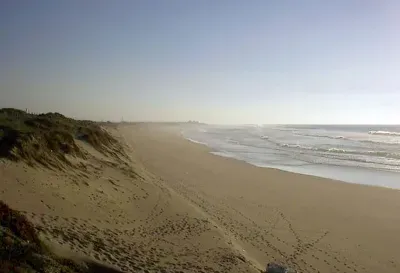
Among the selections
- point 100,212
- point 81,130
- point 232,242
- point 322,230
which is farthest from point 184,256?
point 81,130

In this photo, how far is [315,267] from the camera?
1039cm

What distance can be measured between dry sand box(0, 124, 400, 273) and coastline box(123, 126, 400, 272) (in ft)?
0.15

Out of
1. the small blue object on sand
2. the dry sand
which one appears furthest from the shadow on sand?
the small blue object on sand

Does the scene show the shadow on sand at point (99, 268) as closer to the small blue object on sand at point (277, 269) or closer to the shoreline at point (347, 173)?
the small blue object on sand at point (277, 269)

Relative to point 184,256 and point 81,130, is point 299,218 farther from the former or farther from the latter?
point 81,130

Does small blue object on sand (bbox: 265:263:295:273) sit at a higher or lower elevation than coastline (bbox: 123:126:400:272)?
higher

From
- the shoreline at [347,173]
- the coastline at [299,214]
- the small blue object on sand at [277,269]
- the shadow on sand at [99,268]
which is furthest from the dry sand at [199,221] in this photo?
the shoreline at [347,173]

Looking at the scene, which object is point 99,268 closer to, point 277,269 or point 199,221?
point 277,269

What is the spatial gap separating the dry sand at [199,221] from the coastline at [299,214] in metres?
0.05

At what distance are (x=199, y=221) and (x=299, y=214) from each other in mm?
5120

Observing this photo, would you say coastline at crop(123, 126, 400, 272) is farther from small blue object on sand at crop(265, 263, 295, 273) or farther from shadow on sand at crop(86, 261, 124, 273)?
shadow on sand at crop(86, 261, 124, 273)

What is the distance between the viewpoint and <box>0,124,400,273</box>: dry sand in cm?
929

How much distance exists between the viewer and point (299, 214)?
15.5 meters

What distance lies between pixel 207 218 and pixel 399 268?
6600mm
